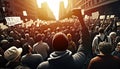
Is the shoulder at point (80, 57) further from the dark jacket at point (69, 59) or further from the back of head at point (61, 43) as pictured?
the back of head at point (61, 43)

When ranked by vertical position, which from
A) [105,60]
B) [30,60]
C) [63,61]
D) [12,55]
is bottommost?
[30,60]

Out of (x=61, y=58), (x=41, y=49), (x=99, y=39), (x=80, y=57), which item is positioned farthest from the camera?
(x=99, y=39)

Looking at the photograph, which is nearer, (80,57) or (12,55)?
(80,57)

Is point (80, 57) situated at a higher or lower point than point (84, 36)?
lower

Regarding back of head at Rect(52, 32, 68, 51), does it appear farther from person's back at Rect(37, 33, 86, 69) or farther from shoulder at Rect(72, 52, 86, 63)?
shoulder at Rect(72, 52, 86, 63)

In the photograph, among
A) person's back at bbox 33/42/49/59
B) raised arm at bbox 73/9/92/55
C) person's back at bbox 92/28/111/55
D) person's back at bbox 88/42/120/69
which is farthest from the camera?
person's back at bbox 92/28/111/55

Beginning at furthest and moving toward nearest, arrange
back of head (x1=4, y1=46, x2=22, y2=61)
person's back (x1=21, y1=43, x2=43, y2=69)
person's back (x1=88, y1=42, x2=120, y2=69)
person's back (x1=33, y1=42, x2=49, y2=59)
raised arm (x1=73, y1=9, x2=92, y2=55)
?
person's back (x1=33, y1=42, x2=49, y2=59) → person's back (x1=21, y1=43, x2=43, y2=69) → back of head (x1=4, y1=46, x2=22, y2=61) → person's back (x1=88, y1=42, x2=120, y2=69) → raised arm (x1=73, y1=9, x2=92, y2=55)

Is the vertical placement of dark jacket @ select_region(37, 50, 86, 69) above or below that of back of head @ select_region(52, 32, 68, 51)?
below

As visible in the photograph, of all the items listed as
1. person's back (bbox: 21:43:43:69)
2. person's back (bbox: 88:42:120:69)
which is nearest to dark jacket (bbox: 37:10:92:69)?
person's back (bbox: 88:42:120:69)

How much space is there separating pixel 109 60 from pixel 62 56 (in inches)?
50.7

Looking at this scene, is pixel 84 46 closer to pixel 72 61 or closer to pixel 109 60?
pixel 72 61

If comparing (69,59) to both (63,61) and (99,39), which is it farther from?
(99,39)

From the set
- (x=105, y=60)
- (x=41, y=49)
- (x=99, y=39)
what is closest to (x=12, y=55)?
(x=105, y=60)

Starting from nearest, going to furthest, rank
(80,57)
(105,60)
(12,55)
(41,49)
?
(80,57) < (105,60) < (12,55) < (41,49)
